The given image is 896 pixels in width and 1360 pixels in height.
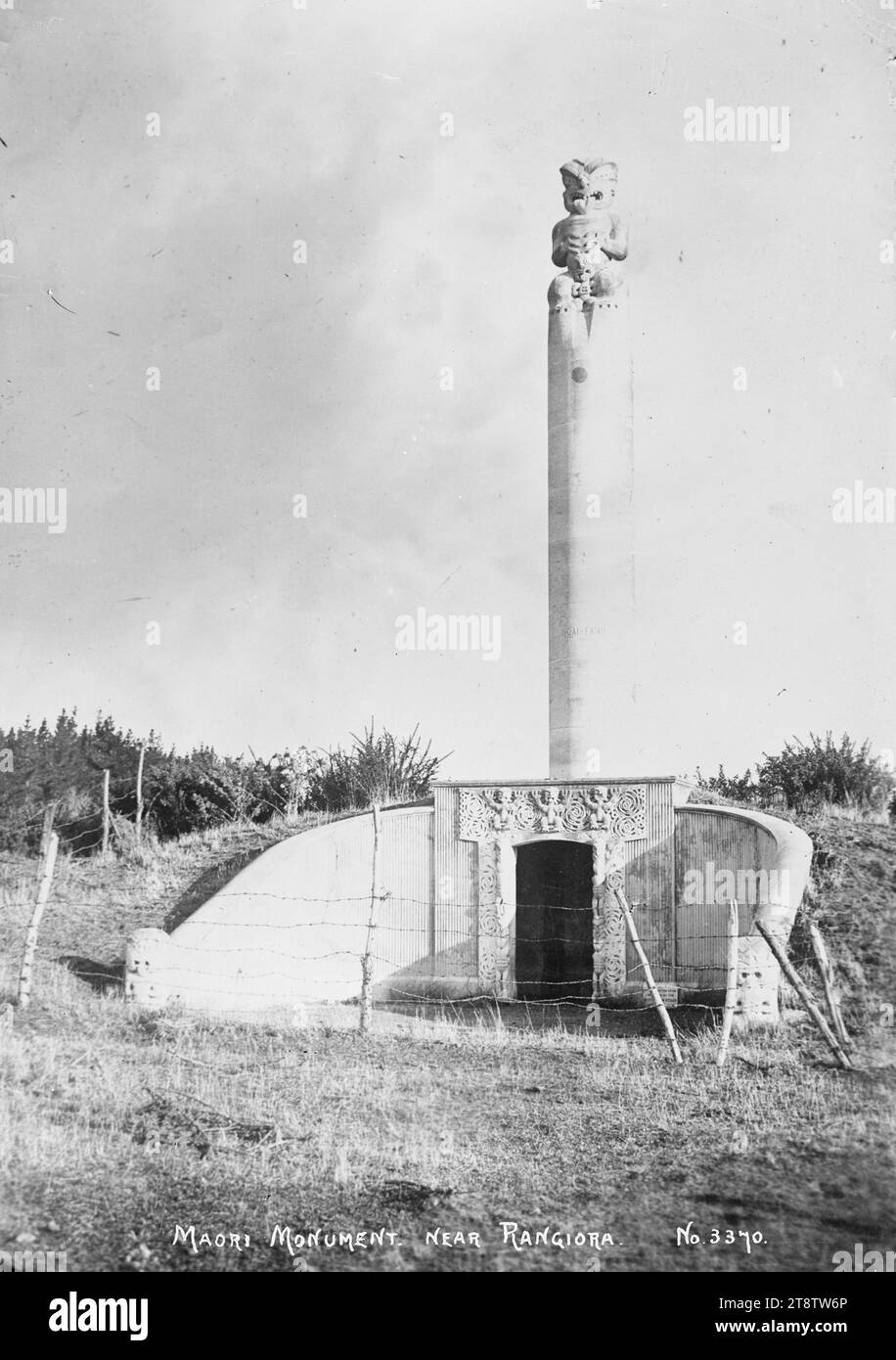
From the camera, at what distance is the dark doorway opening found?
1848 cm

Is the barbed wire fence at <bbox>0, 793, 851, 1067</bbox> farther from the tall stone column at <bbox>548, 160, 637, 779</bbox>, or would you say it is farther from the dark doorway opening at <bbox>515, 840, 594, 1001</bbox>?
the tall stone column at <bbox>548, 160, 637, 779</bbox>

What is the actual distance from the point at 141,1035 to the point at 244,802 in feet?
49.5

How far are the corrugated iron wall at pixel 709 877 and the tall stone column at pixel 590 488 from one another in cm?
323

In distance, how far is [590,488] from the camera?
21.0 metres

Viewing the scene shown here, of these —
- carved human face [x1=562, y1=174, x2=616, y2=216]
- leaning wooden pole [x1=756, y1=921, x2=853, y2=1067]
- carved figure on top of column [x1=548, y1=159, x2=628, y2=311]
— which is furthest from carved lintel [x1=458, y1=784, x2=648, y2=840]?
carved human face [x1=562, y1=174, x2=616, y2=216]

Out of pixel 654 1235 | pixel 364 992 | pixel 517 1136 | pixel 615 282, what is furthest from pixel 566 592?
pixel 654 1235

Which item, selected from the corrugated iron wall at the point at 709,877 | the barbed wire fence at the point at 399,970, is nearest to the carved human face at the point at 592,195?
the corrugated iron wall at the point at 709,877

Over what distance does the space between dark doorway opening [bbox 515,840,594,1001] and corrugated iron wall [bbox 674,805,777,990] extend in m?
1.66

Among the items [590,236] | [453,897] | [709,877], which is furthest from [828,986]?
[590,236]

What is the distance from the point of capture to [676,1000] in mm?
16609

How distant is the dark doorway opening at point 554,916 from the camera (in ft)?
60.6

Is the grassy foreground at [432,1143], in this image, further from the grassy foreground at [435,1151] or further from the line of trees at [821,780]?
the line of trees at [821,780]

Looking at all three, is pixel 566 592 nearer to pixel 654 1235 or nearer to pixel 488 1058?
pixel 488 1058
